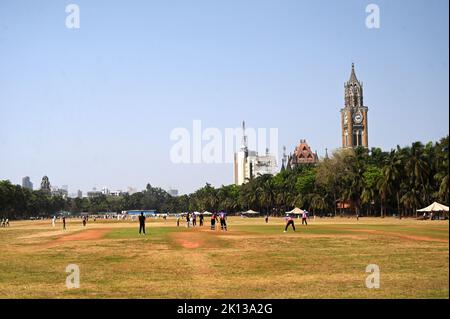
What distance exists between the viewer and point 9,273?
75.8 feet

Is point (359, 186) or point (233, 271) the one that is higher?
point (359, 186)

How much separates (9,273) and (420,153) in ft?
299

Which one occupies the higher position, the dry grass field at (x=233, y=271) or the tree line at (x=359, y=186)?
the tree line at (x=359, y=186)

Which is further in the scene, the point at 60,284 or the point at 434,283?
the point at 60,284

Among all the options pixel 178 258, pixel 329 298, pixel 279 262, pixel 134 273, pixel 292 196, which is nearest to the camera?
pixel 329 298

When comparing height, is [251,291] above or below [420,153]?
below

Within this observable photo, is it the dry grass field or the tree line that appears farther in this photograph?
the tree line

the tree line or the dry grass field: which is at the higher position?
the tree line

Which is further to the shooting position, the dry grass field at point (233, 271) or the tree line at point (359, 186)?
the tree line at point (359, 186)

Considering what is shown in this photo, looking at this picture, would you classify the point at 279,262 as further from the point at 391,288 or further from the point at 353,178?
the point at 353,178

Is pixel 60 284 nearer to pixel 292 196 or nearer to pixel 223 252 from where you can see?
pixel 223 252

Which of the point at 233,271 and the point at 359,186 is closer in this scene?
the point at 233,271

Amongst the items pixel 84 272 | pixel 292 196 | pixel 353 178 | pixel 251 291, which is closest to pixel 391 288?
pixel 251 291

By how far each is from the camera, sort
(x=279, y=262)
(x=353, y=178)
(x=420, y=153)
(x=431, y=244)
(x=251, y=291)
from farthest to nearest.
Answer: (x=353, y=178) < (x=420, y=153) < (x=431, y=244) < (x=279, y=262) < (x=251, y=291)
